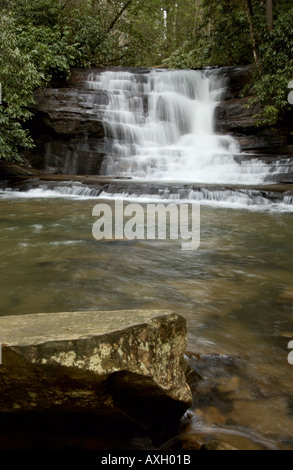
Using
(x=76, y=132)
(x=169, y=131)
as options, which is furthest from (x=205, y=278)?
(x=169, y=131)

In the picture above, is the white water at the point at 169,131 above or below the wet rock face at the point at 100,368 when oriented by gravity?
above

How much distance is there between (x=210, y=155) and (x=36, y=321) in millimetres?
12648

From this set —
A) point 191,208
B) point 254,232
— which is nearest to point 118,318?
point 254,232

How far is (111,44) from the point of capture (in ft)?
64.2

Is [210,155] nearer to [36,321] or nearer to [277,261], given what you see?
[277,261]

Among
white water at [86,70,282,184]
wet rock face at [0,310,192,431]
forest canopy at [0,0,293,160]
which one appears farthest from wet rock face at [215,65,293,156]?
wet rock face at [0,310,192,431]

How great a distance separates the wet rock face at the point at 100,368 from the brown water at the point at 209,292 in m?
0.29

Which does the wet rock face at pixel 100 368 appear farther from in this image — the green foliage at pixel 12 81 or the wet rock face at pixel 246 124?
the wet rock face at pixel 246 124

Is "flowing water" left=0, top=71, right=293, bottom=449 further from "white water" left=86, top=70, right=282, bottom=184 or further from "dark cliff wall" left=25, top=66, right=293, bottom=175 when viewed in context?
"dark cliff wall" left=25, top=66, right=293, bottom=175

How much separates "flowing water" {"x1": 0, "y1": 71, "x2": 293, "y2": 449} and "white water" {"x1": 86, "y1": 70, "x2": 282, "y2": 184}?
1.26 metres

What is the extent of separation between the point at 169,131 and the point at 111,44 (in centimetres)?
731

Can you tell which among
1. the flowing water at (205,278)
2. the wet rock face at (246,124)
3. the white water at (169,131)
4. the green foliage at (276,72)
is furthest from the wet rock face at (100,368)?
the wet rock face at (246,124)

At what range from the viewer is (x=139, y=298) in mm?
3500

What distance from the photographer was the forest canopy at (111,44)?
11133 mm
